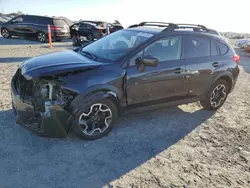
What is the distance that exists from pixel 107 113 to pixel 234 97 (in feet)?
13.8

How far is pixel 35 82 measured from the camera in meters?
3.74

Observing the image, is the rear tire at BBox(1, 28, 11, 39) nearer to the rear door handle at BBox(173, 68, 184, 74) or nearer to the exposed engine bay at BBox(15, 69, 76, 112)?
the exposed engine bay at BBox(15, 69, 76, 112)

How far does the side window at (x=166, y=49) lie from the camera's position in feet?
13.8

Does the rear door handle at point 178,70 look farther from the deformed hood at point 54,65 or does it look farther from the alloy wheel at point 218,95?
the deformed hood at point 54,65

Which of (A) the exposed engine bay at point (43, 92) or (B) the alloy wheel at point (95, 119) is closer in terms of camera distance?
(A) the exposed engine bay at point (43, 92)

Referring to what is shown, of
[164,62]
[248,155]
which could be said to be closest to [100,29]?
[164,62]

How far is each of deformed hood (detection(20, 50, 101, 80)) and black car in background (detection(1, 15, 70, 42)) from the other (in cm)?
1300

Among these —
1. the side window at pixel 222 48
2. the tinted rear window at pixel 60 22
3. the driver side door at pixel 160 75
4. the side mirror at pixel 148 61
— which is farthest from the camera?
the tinted rear window at pixel 60 22

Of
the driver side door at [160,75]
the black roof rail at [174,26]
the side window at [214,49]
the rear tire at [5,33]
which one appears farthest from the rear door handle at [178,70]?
the rear tire at [5,33]

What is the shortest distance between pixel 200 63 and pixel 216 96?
1.08 m

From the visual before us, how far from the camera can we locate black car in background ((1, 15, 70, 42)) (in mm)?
16141

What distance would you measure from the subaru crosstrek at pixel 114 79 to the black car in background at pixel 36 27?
1248 cm

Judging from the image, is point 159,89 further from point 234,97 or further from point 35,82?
point 234,97

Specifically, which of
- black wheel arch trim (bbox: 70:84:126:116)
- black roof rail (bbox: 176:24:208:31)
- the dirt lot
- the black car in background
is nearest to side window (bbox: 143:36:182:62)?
black roof rail (bbox: 176:24:208:31)
